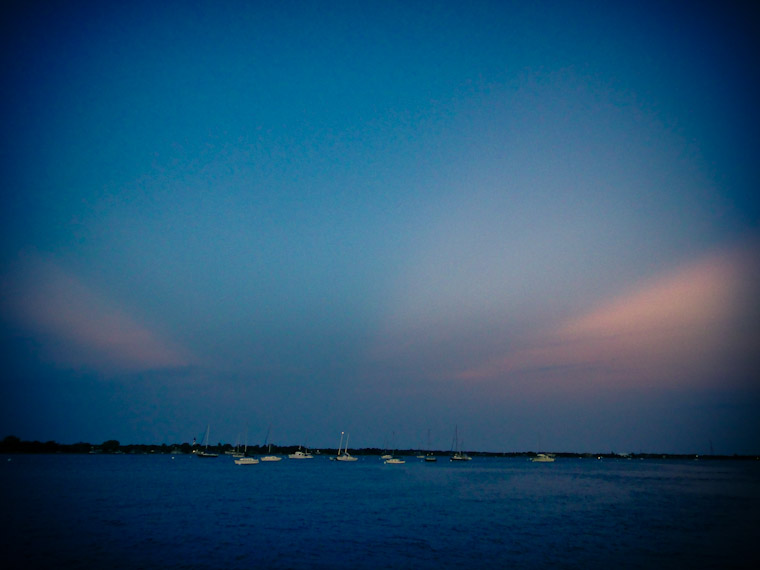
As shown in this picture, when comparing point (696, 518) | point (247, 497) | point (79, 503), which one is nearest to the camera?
point (696, 518)

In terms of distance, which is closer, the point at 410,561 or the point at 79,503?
the point at 410,561

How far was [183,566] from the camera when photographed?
22.9 meters

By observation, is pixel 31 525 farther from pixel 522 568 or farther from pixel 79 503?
pixel 522 568

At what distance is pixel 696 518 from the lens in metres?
41.5

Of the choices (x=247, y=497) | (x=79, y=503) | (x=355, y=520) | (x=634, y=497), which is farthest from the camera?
(x=634, y=497)

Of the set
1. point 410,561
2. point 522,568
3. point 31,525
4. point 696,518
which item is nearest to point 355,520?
point 410,561

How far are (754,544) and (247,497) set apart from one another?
159ft

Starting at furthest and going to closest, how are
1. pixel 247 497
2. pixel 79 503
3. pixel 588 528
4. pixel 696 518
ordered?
1. pixel 247 497
2. pixel 79 503
3. pixel 696 518
4. pixel 588 528

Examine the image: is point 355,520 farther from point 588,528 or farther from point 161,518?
point 588,528

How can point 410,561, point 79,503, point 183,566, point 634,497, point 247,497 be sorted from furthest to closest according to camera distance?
point 634,497 → point 247,497 → point 79,503 → point 410,561 → point 183,566

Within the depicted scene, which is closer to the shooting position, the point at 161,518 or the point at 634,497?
the point at 161,518

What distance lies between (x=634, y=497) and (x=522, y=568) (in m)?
46.4

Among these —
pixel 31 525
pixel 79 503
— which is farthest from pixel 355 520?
pixel 79 503

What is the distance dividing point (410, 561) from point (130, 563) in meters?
14.9
